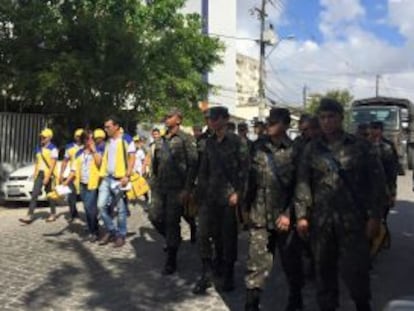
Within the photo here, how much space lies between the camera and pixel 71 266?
367 inches

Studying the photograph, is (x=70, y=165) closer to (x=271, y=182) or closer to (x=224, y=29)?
(x=271, y=182)

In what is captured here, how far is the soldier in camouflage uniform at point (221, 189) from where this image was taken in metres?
7.75

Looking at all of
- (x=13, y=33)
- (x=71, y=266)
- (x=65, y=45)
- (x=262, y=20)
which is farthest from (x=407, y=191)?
(x=262, y=20)

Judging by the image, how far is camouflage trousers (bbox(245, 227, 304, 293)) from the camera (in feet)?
22.1

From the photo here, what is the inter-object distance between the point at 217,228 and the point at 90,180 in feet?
12.7

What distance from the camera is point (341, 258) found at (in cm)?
595

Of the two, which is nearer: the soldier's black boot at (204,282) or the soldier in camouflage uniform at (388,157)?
the soldier's black boot at (204,282)

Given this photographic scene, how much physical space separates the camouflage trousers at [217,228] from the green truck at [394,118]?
71.1 feet

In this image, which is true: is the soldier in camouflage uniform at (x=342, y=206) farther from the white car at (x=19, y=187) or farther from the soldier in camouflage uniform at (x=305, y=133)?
the white car at (x=19, y=187)

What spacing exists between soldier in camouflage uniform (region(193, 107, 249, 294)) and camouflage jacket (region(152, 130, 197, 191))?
710 mm

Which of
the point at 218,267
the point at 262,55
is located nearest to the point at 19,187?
the point at 218,267

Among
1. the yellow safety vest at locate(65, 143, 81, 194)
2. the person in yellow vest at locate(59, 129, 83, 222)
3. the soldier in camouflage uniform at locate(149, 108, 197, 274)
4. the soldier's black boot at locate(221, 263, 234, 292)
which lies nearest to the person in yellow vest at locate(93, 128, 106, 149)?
the yellow safety vest at locate(65, 143, 81, 194)

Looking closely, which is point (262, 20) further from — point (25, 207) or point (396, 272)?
point (396, 272)

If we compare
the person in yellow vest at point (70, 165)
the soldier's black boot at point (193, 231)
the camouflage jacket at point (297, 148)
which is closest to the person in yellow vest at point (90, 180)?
the person in yellow vest at point (70, 165)
